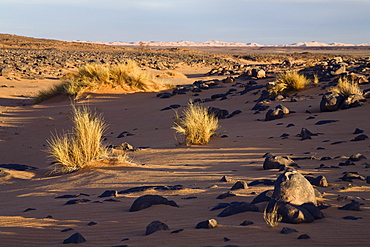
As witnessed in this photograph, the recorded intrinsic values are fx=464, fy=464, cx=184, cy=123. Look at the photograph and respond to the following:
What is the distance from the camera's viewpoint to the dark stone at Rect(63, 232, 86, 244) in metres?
3.66

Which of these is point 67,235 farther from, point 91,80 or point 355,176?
point 91,80

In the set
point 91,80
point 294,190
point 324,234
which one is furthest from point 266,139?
point 91,80

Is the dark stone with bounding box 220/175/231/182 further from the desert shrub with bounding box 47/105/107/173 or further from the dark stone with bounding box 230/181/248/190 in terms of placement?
the desert shrub with bounding box 47/105/107/173

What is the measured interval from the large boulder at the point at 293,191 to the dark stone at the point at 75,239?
173 centimetres

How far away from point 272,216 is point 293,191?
0.62 meters

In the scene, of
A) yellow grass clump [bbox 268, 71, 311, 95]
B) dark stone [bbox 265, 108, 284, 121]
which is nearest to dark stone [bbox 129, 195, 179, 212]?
dark stone [bbox 265, 108, 284, 121]

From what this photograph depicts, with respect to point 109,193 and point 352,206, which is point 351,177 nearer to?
point 352,206

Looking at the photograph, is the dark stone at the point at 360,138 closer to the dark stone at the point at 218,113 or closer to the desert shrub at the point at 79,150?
the desert shrub at the point at 79,150

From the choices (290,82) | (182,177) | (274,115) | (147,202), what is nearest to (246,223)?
(147,202)

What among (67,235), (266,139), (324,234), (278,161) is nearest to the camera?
(324,234)

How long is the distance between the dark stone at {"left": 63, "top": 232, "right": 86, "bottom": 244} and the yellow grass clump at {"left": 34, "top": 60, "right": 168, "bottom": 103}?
602 inches

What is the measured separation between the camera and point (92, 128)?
7.87m

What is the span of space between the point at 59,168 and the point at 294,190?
469 centimetres

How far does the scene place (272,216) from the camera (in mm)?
3652
